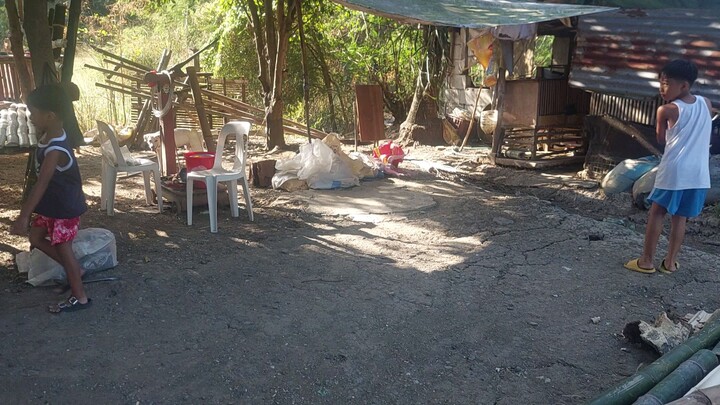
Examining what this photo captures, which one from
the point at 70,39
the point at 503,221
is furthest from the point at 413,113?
the point at 70,39

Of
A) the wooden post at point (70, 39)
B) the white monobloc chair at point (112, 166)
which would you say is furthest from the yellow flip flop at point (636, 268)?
the wooden post at point (70, 39)

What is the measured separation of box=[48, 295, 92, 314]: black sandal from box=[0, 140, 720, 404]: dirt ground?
0.16 ft

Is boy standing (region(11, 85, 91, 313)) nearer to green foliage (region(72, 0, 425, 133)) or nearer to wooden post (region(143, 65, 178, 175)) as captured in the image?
wooden post (region(143, 65, 178, 175))

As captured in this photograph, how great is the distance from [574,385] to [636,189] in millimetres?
4016

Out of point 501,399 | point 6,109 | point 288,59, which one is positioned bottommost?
point 501,399

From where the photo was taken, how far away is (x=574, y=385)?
117 inches

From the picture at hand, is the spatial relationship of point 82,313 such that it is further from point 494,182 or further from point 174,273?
point 494,182

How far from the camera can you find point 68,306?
356cm

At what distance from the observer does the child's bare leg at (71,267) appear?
351 cm

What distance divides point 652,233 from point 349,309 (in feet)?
7.49

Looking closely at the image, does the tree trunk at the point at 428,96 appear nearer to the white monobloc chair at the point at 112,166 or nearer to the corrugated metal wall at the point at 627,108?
the corrugated metal wall at the point at 627,108

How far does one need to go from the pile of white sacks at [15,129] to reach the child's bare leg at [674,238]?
7547 mm

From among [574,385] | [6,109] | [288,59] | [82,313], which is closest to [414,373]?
[574,385]

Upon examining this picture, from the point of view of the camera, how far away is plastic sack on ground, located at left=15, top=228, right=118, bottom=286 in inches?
154
